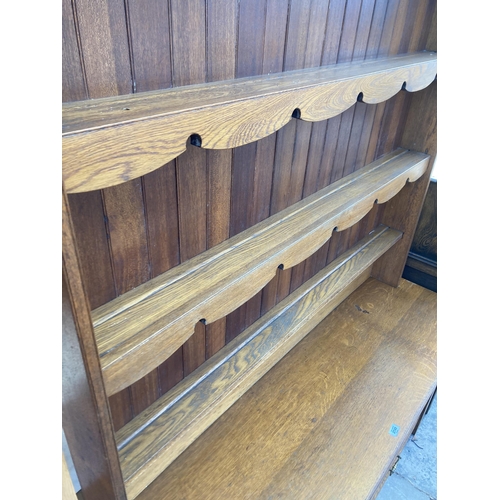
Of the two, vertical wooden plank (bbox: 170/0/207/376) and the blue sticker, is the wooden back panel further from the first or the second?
the blue sticker

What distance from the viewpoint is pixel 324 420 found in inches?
56.7

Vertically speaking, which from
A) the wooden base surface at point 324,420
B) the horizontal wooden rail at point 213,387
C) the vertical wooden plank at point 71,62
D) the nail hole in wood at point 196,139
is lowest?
the wooden base surface at point 324,420

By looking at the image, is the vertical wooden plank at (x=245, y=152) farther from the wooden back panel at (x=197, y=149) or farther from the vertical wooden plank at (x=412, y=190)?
the vertical wooden plank at (x=412, y=190)

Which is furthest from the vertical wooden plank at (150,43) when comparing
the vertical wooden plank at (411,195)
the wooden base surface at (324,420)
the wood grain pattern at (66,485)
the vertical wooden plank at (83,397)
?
the vertical wooden plank at (411,195)

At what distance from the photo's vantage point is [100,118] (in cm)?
57

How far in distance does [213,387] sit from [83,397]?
21.6 inches

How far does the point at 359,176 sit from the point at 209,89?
36.5 inches

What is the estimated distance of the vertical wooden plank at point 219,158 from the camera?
804 millimetres

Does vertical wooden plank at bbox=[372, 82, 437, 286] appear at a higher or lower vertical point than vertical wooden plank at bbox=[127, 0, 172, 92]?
lower

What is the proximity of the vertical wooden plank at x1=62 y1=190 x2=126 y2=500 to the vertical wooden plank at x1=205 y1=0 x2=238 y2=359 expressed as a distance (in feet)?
1.53

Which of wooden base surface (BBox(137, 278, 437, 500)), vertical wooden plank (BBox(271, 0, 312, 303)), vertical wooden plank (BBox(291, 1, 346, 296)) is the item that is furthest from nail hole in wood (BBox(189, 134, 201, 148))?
wooden base surface (BBox(137, 278, 437, 500))

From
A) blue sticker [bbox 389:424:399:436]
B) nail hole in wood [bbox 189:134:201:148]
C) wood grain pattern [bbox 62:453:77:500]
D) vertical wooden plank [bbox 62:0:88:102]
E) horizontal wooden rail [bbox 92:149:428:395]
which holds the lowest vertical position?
blue sticker [bbox 389:424:399:436]

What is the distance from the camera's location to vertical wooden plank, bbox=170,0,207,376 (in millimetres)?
747
